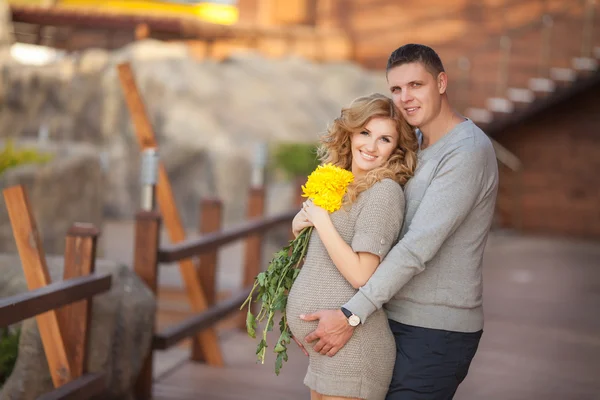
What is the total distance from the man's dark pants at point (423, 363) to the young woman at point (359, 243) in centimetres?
4

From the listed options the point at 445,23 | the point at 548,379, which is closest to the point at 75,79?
the point at 445,23

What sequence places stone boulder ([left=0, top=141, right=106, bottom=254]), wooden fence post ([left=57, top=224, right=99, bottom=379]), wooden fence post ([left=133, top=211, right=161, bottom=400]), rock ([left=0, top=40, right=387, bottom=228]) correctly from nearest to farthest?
1. wooden fence post ([left=57, top=224, right=99, bottom=379])
2. wooden fence post ([left=133, top=211, right=161, bottom=400])
3. stone boulder ([left=0, top=141, right=106, bottom=254])
4. rock ([left=0, top=40, right=387, bottom=228])

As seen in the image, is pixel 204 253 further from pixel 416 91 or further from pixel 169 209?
pixel 416 91

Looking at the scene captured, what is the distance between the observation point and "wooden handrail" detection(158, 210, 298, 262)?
5.13 metres

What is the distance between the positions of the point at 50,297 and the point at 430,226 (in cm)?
161

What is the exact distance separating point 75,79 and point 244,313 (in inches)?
330

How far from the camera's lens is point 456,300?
2783 mm

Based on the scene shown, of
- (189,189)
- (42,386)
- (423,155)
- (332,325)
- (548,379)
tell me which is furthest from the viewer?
(189,189)

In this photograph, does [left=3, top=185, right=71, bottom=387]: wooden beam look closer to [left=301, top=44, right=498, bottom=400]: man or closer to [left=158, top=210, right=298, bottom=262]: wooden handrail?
[left=158, top=210, right=298, bottom=262]: wooden handrail

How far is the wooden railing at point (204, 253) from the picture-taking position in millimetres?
4973

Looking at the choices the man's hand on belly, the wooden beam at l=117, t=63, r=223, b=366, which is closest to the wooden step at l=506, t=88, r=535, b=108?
the wooden beam at l=117, t=63, r=223, b=366

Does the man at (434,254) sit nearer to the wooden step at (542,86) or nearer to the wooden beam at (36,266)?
the wooden beam at (36,266)

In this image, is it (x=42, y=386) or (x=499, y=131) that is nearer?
Answer: (x=42, y=386)

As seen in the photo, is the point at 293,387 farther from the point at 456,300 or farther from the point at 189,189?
the point at 189,189
